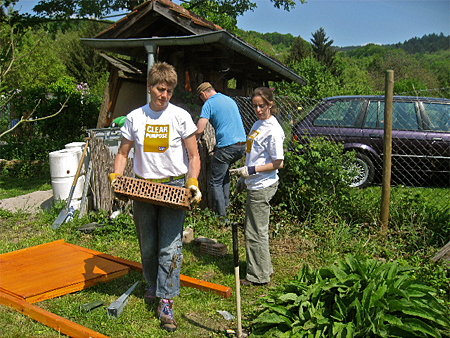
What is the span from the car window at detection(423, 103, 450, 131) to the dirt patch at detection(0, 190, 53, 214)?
6854mm

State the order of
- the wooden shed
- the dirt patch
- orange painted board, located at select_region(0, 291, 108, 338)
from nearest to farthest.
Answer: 1. orange painted board, located at select_region(0, 291, 108, 338)
2. the dirt patch
3. the wooden shed

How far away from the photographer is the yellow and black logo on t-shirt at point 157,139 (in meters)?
3.08

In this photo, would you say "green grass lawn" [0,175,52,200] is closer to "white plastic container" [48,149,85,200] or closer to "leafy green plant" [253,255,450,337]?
"white plastic container" [48,149,85,200]

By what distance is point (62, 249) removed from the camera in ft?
15.2

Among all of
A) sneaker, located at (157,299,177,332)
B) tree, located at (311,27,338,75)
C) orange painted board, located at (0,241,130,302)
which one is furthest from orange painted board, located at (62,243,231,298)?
tree, located at (311,27,338,75)

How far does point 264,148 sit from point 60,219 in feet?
11.7

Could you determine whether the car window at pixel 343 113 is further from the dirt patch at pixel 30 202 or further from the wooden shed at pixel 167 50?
the dirt patch at pixel 30 202

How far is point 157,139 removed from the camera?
121 inches

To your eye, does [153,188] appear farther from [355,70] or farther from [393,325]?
[355,70]

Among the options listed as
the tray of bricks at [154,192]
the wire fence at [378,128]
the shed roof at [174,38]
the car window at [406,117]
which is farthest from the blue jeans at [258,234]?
the car window at [406,117]

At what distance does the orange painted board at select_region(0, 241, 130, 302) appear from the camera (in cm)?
352

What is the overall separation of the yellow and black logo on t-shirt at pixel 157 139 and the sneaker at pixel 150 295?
1.23 meters

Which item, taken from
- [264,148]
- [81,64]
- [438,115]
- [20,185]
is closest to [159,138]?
[264,148]

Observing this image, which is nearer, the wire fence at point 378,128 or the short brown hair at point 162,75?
the short brown hair at point 162,75
